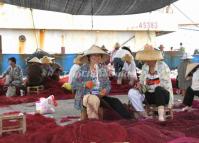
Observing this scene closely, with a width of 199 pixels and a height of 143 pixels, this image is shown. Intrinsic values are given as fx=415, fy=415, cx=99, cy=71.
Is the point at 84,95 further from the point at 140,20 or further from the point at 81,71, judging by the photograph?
the point at 140,20

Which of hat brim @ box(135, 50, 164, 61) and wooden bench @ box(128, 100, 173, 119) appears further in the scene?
hat brim @ box(135, 50, 164, 61)

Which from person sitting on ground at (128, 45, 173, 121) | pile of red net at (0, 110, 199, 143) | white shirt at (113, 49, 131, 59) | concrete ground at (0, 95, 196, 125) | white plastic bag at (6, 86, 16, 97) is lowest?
concrete ground at (0, 95, 196, 125)

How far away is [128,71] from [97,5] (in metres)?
3.63

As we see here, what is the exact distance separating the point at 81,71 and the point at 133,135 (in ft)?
7.41

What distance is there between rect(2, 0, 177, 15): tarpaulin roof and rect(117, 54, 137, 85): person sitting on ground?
259cm

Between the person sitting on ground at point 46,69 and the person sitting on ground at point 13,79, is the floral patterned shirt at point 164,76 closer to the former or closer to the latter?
the person sitting on ground at point 13,79

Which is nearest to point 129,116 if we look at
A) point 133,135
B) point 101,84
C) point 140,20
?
point 101,84

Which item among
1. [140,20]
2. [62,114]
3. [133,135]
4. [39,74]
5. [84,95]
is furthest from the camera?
[140,20]

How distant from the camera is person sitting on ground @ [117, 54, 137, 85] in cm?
1276

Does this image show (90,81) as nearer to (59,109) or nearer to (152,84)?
(152,84)

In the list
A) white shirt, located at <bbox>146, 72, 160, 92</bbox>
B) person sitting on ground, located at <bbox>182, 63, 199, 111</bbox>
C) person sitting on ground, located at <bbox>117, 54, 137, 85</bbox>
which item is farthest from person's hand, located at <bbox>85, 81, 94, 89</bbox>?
person sitting on ground, located at <bbox>117, 54, 137, 85</bbox>

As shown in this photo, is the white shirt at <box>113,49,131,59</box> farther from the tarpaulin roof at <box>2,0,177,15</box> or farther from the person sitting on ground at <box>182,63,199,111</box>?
the person sitting on ground at <box>182,63,199,111</box>

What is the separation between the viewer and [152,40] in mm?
25609

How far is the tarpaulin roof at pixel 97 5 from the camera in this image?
9359 millimetres
